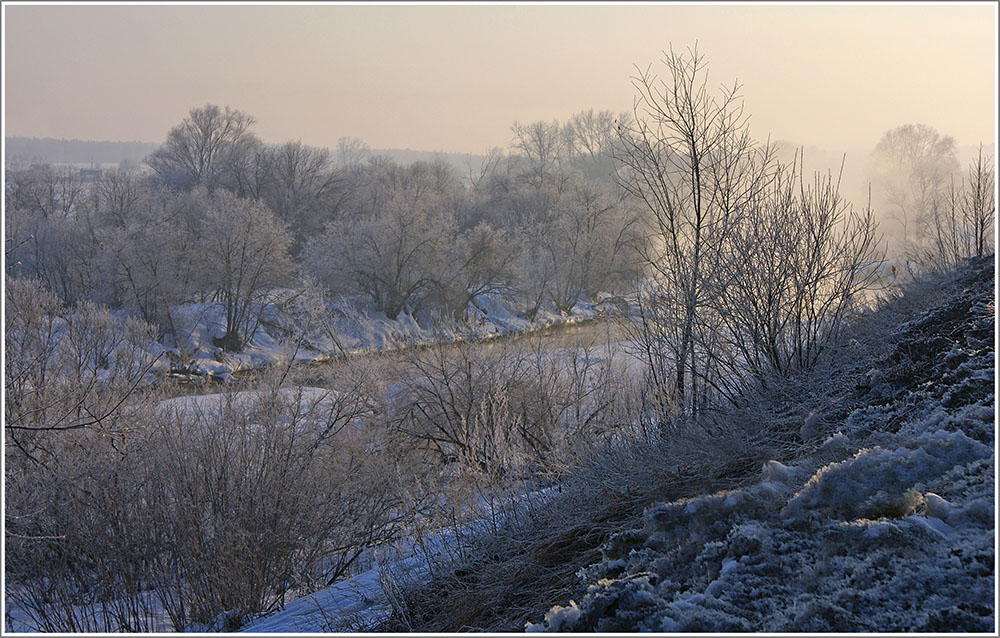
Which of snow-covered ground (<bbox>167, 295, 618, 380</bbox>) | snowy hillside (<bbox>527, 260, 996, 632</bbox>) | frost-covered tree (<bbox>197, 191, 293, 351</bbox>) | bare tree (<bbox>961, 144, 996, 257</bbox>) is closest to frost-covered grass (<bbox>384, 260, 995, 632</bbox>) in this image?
snowy hillside (<bbox>527, 260, 996, 632</bbox>)

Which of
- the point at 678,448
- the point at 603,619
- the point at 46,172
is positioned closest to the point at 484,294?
the point at 46,172

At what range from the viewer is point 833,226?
8273mm

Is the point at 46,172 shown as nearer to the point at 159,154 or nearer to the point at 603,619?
the point at 159,154

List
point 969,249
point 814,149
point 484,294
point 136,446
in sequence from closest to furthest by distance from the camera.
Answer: point 814,149 < point 136,446 < point 969,249 < point 484,294

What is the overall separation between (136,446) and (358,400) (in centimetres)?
465

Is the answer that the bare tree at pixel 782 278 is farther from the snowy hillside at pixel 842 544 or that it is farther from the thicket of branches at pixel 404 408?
the snowy hillside at pixel 842 544

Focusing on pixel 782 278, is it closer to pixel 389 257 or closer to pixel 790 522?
pixel 790 522

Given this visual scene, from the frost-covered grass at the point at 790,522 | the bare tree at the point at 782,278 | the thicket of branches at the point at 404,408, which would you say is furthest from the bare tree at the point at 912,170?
the frost-covered grass at the point at 790,522

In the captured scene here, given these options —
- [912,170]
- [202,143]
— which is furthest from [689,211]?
[202,143]

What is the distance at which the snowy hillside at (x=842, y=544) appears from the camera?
293cm

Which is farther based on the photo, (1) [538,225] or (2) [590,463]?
(1) [538,225]

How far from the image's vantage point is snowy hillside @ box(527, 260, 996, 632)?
293 centimetres

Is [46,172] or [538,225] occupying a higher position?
[46,172]

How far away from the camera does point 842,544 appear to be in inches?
132
